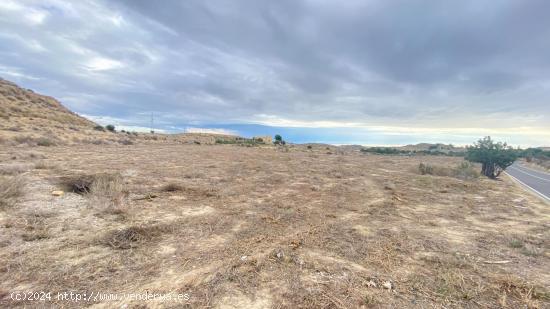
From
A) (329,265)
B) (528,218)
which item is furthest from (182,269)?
(528,218)

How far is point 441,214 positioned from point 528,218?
2.95 metres

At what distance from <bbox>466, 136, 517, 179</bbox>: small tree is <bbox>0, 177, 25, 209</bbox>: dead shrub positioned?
→ 32.4 m

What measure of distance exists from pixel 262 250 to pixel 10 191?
288 inches

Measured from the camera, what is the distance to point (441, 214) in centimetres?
880

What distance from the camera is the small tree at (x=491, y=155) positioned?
23.8 meters

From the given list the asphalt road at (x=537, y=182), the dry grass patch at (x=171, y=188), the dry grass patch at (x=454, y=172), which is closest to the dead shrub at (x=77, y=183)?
the dry grass patch at (x=171, y=188)

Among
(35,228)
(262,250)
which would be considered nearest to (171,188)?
(35,228)

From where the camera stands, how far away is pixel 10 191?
7121mm

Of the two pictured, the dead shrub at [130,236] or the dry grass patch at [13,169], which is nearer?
the dead shrub at [130,236]

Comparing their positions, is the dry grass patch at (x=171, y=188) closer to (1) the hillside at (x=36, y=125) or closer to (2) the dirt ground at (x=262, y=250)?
(2) the dirt ground at (x=262, y=250)

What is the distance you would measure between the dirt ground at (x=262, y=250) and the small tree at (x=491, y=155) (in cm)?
1828

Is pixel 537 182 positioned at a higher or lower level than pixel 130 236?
lower

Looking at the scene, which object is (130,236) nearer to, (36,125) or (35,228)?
(35,228)

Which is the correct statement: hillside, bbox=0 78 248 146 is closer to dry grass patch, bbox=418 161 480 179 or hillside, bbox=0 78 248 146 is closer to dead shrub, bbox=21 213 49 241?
dead shrub, bbox=21 213 49 241
